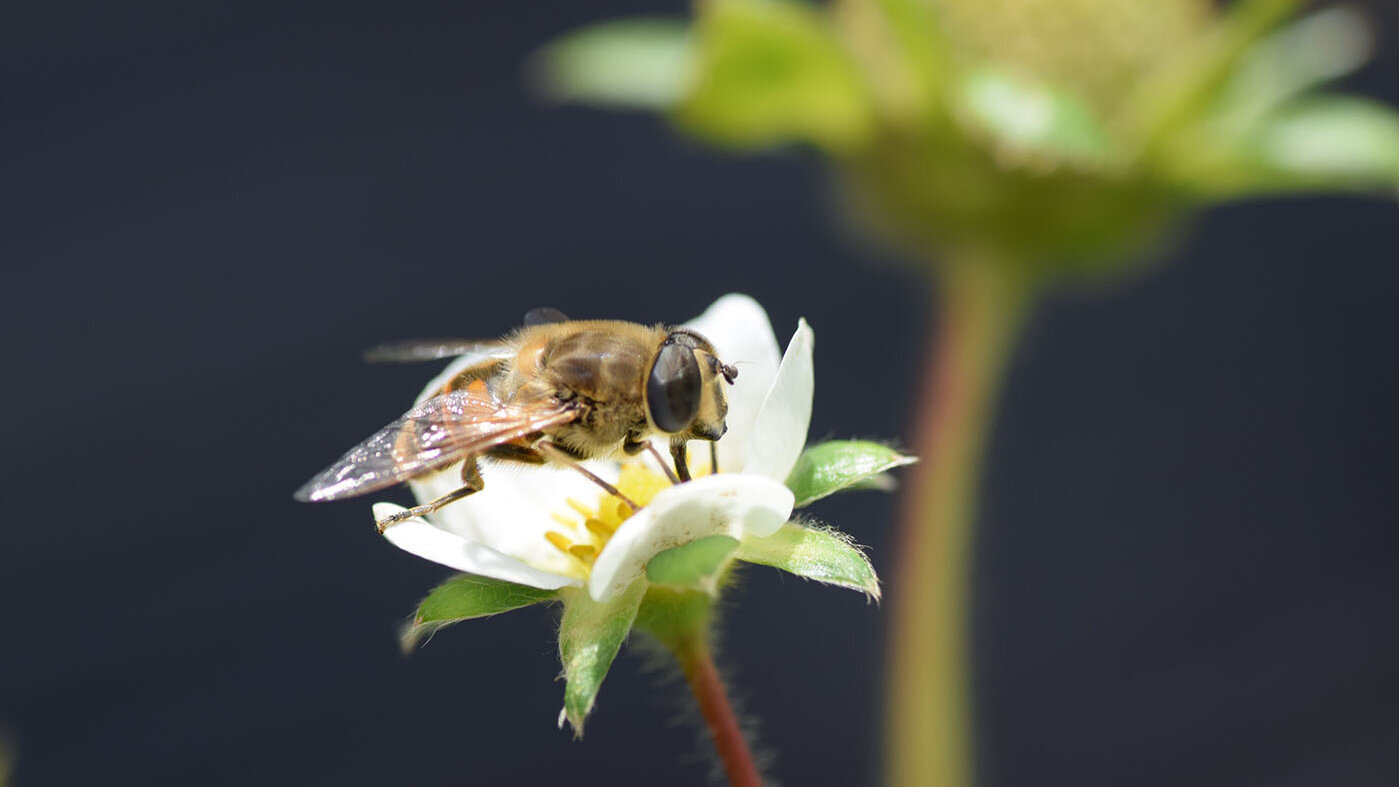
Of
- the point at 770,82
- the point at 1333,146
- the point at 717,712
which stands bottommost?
the point at 717,712

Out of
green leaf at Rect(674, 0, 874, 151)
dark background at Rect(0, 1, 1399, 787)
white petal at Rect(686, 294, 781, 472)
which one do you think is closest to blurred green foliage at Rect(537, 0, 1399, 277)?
green leaf at Rect(674, 0, 874, 151)

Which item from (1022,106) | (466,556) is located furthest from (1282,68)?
(466,556)

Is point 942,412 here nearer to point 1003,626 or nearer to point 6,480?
point 1003,626

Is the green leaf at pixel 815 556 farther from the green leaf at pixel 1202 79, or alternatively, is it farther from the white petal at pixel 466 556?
the green leaf at pixel 1202 79

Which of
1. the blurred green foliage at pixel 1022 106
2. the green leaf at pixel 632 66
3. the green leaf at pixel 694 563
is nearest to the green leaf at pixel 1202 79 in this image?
the blurred green foliage at pixel 1022 106

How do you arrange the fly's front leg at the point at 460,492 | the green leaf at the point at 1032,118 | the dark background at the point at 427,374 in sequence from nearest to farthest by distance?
the fly's front leg at the point at 460,492
the green leaf at the point at 1032,118
the dark background at the point at 427,374

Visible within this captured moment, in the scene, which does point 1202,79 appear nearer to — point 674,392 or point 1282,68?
point 1282,68

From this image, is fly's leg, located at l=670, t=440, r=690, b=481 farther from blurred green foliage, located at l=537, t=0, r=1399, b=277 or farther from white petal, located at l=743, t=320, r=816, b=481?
blurred green foliage, located at l=537, t=0, r=1399, b=277
